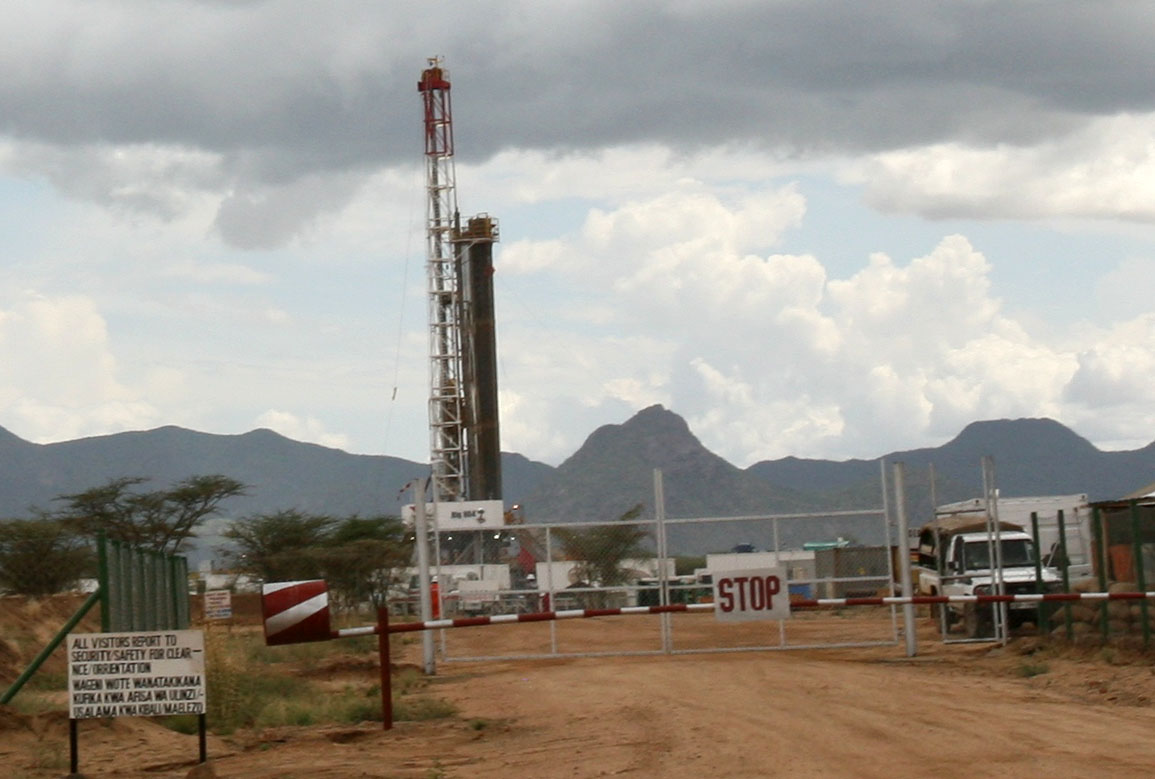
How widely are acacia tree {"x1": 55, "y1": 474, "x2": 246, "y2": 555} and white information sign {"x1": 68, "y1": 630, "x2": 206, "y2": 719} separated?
5665 cm

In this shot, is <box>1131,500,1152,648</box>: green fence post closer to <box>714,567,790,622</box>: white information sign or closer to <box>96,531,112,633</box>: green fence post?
<box>714,567,790,622</box>: white information sign

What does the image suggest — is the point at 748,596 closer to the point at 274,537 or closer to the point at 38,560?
the point at 38,560

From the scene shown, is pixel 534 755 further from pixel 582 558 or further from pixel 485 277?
pixel 485 277

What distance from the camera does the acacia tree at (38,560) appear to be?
6012 cm

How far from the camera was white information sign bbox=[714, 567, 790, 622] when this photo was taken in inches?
735

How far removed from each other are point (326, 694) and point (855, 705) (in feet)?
26.1

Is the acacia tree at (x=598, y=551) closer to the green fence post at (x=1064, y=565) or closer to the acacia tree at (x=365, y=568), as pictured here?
the green fence post at (x=1064, y=565)

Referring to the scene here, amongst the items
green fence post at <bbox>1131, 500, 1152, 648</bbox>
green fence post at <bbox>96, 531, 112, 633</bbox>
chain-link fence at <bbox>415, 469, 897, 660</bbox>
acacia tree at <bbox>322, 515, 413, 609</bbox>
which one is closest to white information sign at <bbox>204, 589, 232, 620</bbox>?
chain-link fence at <bbox>415, 469, 897, 660</bbox>

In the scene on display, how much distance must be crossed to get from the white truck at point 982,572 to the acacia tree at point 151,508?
146 ft

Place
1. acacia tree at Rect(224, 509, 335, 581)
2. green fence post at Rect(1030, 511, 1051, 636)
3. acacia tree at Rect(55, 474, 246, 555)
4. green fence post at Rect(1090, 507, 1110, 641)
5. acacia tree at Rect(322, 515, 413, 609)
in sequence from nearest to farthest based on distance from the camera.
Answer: green fence post at Rect(1090, 507, 1110, 641), green fence post at Rect(1030, 511, 1051, 636), acacia tree at Rect(322, 515, 413, 609), acacia tree at Rect(224, 509, 335, 581), acacia tree at Rect(55, 474, 246, 555)

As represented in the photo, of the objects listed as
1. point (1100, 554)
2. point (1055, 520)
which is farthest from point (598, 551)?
point (1055, 520)

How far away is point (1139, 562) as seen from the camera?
2083cm

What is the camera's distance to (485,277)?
88562mm

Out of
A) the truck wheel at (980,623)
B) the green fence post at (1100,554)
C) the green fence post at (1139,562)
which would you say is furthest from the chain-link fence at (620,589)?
the green fence post at (1139,562)
